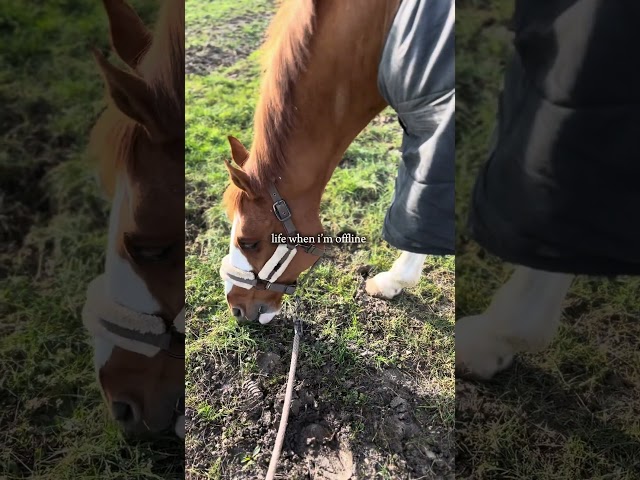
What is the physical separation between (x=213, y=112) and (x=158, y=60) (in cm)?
22

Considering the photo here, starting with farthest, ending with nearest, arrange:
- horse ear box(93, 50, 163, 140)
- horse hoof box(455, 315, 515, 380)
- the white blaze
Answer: horse hoof box(455, 315, 515, 380) < the white blaze < horse ear box(93, 50, 163, 140)

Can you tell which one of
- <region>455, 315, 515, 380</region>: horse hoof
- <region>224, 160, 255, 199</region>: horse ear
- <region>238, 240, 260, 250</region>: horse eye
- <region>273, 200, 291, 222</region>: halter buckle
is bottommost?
<region>455, 315, 515, 380</region>: horse hoof

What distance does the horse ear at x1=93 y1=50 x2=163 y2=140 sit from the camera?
3.31 ft

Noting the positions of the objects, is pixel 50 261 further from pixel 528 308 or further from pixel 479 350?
pixel 528 308

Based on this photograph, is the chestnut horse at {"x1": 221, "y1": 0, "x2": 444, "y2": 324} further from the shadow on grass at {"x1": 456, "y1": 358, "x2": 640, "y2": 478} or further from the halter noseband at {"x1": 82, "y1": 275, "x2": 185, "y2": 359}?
the shadow on grass at {"x1": 456, "y1": 358, "x2": 640, "y2": 478}

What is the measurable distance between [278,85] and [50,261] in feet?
2.39

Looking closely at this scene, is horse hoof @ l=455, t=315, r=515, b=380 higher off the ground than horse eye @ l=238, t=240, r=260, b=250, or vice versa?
horse eye @ l=238, t=240, r=260, b=250

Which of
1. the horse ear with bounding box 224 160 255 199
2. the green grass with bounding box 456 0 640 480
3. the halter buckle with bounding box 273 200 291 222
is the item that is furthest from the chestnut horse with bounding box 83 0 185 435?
the green grass with bounding box 456 0 640 480

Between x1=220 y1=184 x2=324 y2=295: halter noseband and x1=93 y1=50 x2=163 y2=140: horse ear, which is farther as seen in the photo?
x1=220 y1=184 x2=324 y2=295: halter noseband

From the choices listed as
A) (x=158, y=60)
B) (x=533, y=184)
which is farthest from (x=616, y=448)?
(x=158, y=60)

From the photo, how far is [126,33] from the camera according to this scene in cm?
110

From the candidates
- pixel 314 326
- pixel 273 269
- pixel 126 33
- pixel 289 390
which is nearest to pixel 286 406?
pixel 289 390

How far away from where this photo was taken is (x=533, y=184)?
3.63 ft

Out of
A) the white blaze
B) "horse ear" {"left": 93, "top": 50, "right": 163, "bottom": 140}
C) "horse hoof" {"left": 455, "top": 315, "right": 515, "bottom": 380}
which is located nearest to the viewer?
"horse ear" {"left": 93, "top": 50, "right": 163, "bottom": 140}
